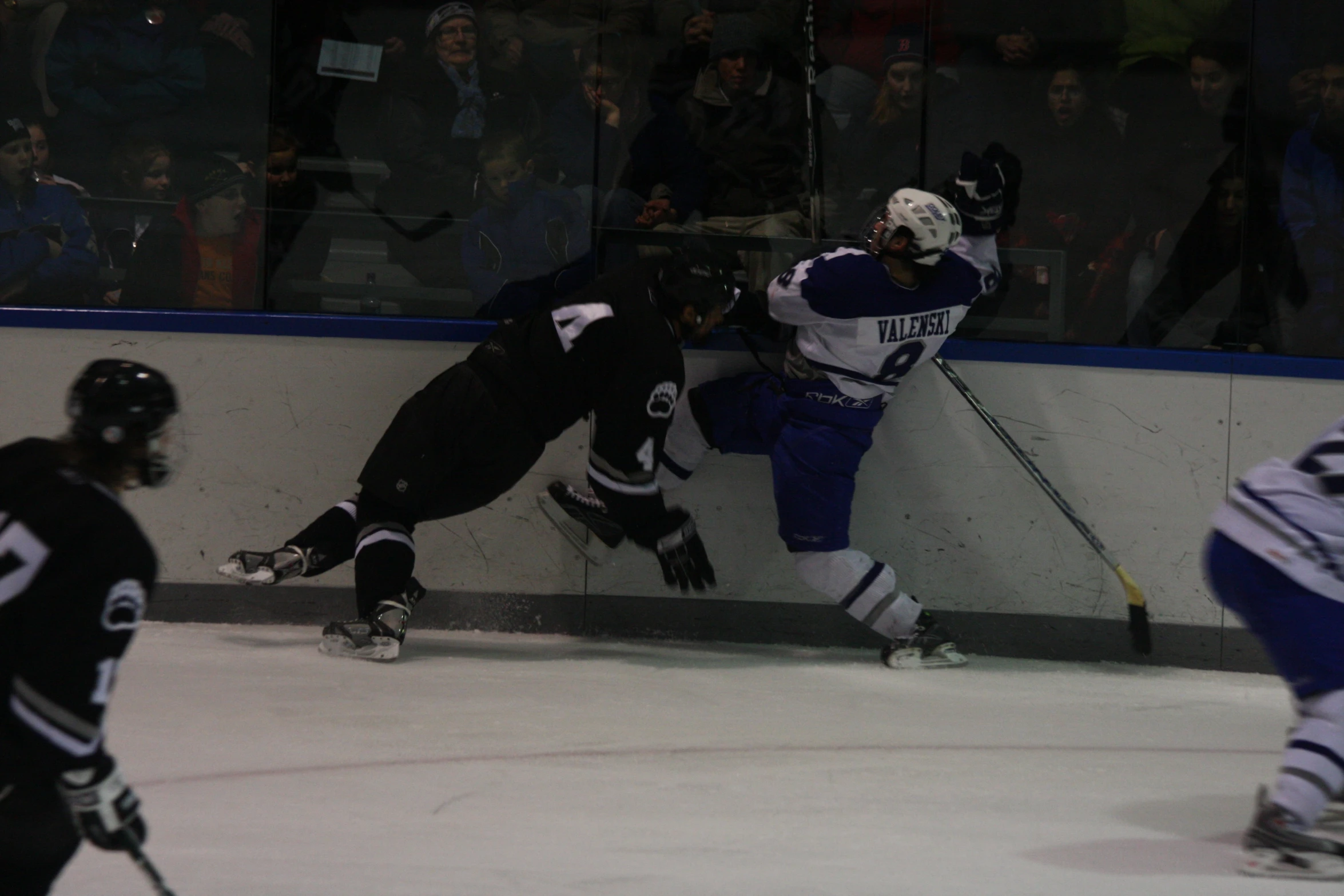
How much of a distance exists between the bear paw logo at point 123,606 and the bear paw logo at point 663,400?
6.75 ft

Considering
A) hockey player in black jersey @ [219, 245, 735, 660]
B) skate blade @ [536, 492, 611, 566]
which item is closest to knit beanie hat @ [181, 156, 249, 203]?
hockey player in black jersey @ [219, 245, 735, 660]

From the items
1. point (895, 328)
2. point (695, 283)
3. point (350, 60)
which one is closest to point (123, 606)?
point (695, 283)

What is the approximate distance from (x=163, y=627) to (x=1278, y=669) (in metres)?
2.92

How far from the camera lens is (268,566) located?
369 centimetres

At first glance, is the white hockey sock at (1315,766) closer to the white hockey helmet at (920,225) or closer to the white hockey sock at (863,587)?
the white hockey sock at (863,587)

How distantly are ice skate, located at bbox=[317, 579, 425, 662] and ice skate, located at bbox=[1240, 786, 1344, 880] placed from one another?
2.14m

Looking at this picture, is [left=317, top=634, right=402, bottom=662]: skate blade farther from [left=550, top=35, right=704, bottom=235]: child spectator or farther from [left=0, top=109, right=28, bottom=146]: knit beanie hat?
[left=0, top=109, right=28, bottom=146]: knit beanie hat

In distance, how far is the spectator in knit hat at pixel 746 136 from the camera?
4.18 meters

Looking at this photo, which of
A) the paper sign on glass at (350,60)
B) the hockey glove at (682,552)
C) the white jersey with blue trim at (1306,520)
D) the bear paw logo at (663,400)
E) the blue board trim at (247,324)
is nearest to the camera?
the white jersey with blue trim at (1306,520)

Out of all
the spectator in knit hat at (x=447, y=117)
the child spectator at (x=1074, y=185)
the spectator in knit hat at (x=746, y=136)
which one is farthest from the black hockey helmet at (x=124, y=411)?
the child spectator at (x=1074, y=185)

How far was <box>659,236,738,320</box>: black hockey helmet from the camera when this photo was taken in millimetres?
3658

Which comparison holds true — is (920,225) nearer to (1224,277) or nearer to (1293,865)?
(1224,277)

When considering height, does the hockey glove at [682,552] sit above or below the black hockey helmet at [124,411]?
below

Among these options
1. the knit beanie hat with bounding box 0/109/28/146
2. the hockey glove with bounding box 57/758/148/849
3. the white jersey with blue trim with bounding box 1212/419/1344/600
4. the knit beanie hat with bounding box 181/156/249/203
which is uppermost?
the knit beanie hat with bounding box 0/109/28/146
